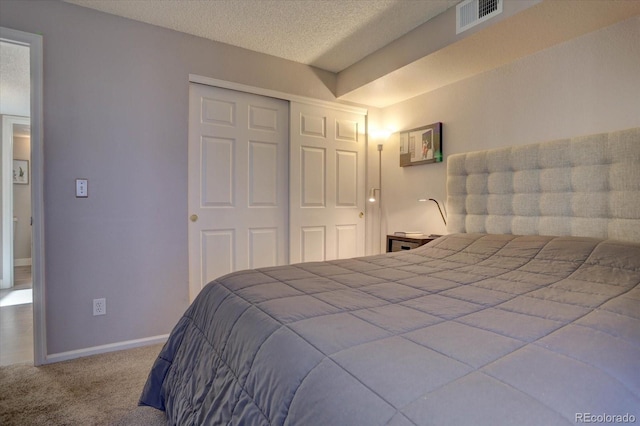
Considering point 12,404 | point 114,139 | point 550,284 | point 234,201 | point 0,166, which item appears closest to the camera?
point 550,284

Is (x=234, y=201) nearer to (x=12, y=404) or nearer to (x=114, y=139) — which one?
(x=114, y=139)

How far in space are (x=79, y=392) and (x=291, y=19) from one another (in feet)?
9.17

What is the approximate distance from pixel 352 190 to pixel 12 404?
3068 millimetres

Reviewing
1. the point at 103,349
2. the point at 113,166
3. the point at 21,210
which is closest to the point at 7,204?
the point at 21,210

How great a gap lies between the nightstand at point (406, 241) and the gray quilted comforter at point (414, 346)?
3.49 feet

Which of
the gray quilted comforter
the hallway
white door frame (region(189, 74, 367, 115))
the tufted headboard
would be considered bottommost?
the hallway

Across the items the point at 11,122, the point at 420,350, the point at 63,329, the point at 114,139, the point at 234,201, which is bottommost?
the point at 63,329

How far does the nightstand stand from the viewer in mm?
2889

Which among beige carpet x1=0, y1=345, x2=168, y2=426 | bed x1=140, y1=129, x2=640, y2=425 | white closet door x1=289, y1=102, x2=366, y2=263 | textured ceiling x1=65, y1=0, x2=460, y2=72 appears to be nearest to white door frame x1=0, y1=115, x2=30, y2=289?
beige carpet x1=0, y1=345, x2=168, y2=426

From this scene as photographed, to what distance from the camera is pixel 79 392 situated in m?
1.83

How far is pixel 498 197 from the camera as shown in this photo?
8.24 feet

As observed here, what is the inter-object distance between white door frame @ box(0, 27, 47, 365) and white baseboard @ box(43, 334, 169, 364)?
0.21 feet

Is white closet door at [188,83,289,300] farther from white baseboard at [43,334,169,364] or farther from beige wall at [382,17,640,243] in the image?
beige wall at [382,17,640,243]

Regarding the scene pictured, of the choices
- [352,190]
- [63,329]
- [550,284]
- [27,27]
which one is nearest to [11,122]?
[27,27]
